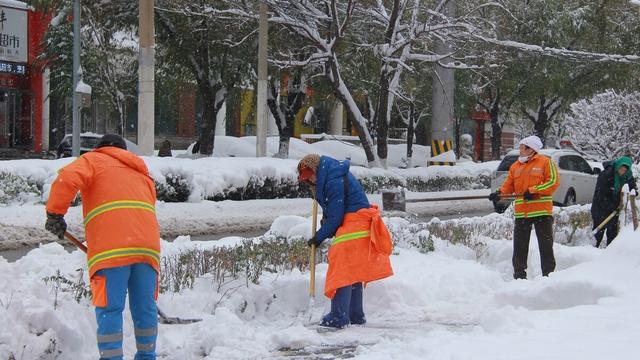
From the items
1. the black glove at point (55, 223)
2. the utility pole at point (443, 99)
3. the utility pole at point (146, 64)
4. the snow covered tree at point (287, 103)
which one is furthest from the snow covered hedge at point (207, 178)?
the black glove at point (55, 223)

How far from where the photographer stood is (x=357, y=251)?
6.46 m

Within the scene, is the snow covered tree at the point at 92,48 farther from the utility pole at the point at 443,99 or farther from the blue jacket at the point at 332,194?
the blue jacket at the point at 332,194

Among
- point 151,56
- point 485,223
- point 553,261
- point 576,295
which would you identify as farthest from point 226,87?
point 576,295

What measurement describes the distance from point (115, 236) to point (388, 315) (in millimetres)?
3038

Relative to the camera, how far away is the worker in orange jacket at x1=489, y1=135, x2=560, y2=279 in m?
8.08

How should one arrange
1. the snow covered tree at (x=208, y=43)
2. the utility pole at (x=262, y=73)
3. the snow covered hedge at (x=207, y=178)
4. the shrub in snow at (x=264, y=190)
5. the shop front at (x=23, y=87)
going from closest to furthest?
the snow covered hedge at (x=207, y=178) → the shrub in snow at (x=264, y=190) → the utility pole at (x=262, y=73) → the snow covered tree at (x=208, y=43) → the shop front at (x=23, y=87)

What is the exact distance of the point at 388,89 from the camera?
21297 millimetres

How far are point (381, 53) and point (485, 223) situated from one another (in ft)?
34.4

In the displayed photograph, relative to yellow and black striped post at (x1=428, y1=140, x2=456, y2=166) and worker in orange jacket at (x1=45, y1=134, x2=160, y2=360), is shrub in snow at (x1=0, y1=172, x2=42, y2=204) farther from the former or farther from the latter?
yellow and black striped post at (x1=428, y1=140, x2=456, y2=166)

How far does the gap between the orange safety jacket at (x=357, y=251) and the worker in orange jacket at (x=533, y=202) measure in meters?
2.27

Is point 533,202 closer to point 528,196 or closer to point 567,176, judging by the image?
point 528,196

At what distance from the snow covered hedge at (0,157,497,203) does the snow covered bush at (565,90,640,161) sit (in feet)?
38.8

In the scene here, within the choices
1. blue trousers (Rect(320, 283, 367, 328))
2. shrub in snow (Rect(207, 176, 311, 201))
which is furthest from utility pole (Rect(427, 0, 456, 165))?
blue trousers (Rect(320, 283, 367, 328))

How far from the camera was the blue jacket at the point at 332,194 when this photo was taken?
642cm
